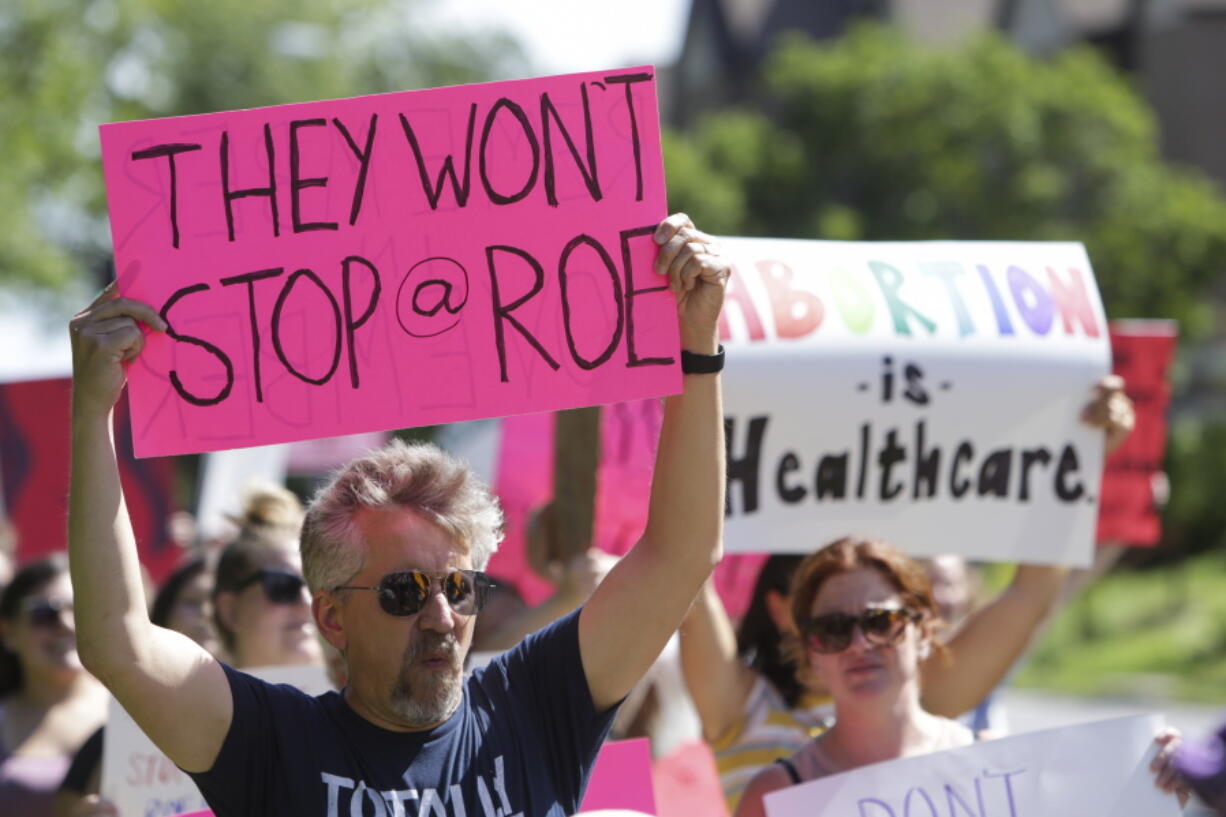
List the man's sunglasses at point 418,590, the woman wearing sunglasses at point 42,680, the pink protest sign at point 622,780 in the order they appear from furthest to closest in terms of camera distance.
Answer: the woman wearing sunglasses at point 42,680
the pink protest sign at point 622,780
the man's sunglasses at point 418,590

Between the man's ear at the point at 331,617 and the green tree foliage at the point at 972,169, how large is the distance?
86.6 feet

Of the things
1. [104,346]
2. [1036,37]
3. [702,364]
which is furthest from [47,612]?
[1036,37]

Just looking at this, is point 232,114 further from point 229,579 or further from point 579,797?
point 229,579

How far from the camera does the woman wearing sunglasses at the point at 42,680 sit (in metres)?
4.23

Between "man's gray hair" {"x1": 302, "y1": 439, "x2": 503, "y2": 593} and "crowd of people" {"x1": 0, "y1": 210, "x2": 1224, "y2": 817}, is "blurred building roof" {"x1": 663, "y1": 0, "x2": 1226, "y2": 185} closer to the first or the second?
"crowd of people" {"x1": 0, "y1": 210, "x2": 1224, "y2": 817}

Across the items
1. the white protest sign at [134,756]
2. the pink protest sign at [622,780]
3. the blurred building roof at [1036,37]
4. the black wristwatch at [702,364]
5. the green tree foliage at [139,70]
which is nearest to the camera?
Result: the black wristwatch at [702,364]

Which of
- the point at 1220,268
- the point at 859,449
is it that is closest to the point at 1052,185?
the point at 1220,268

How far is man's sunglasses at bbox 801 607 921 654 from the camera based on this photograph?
→ 3176 millimetres

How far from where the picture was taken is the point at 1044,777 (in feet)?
10.3

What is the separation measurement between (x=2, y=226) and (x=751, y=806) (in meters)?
11.8

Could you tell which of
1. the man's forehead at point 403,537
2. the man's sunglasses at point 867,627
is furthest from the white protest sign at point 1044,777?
the man's forehead at point 403,537

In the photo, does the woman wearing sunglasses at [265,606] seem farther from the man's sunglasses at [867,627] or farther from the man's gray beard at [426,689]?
the man's gray beard at [426,689]

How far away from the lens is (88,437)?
2307 mm

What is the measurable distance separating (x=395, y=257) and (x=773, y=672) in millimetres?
1418
